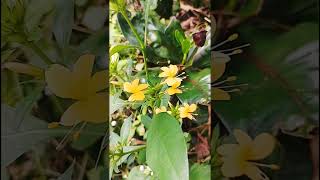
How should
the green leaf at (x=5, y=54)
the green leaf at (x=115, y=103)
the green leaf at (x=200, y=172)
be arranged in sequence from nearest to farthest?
the green leaf at (x=5, y=54) → the green leaf at (x=115, y=103) → the green leaf at (x=200, y=172)

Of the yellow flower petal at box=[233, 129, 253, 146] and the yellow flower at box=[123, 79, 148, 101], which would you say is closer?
the yellow flower at box=[123, 79, 148, 101]

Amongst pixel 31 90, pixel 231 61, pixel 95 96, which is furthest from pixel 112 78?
pixel 231 61

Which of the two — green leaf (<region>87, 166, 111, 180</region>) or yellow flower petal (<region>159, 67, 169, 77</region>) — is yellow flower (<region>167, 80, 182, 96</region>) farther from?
green leaf (<region>87, 166, 111, 180</region>)

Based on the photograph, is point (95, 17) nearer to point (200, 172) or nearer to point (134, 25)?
point (134, 25)

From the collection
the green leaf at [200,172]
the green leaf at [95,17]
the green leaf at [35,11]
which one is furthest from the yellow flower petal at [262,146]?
the green leaf at [35,11]

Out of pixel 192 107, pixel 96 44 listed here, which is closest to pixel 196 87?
pixel 192 107

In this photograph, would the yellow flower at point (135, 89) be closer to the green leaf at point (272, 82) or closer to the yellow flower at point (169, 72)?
the yellow flower at point (169, 72)

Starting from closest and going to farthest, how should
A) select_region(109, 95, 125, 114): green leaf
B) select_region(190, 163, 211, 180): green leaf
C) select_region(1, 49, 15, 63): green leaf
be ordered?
select_region(1, 49, 15, 63): green leaf < select_region(109, 95, 125, 114): green leaf < select_region(190, 163, 211, 180): green leaf

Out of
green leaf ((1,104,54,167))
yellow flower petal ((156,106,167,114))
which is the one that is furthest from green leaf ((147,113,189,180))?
green leaf ((1,104,54,167))
